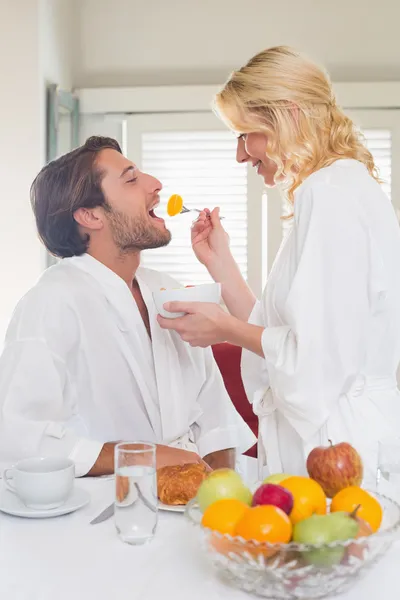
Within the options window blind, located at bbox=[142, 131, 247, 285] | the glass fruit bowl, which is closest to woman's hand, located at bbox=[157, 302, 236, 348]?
the glass fruit bowl

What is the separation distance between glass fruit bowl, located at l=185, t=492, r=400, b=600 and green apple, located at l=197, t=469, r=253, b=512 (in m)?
0.07

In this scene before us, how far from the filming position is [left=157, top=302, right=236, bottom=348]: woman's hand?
170 cm

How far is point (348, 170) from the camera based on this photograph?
161 cm

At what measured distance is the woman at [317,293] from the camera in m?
1.51

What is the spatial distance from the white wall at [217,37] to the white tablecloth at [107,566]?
3.54 m

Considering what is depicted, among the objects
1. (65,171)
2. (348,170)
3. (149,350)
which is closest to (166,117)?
(65,171)

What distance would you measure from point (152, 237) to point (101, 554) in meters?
1.18

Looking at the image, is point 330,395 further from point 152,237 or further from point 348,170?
point 152,237

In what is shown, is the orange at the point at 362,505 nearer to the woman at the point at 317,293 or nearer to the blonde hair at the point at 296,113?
the woman at the point at 317,293

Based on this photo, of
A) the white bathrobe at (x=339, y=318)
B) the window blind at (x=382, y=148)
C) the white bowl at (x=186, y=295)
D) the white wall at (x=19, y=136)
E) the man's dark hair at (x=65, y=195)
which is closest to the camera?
the white bathrobe at (x=339, y=318)

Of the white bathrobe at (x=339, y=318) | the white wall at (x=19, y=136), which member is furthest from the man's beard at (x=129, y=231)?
the white wall at (x=19, y=136)

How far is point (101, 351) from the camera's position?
6.42ft

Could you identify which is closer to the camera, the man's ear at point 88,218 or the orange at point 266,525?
the orange at point 266,525

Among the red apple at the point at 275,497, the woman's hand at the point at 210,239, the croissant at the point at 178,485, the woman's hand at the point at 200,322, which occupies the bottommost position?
the croissant at the point at 178,485
